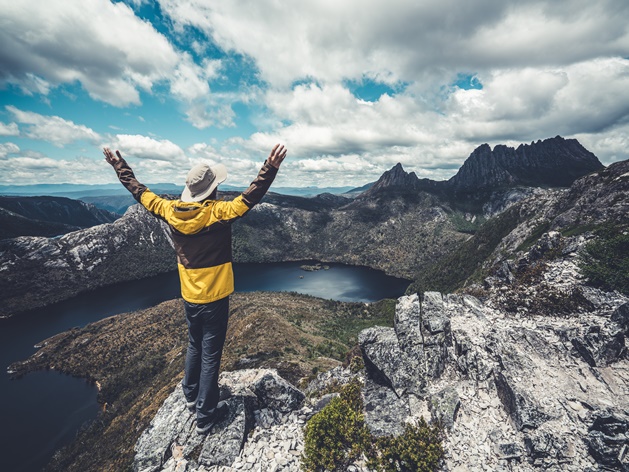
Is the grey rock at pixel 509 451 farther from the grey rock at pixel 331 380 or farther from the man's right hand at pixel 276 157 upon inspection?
the man's right hand at pixel 276 157

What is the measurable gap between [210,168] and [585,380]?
16.1 meters

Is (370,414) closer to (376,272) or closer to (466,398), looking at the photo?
(466,398)

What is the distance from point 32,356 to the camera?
232 ft

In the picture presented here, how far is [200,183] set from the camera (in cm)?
662

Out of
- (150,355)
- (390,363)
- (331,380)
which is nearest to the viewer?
(390,363)

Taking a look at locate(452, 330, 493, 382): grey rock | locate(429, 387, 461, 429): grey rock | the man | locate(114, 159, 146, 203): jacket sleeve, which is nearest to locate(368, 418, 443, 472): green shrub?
locate(429, 387, 461, 429): grey rock

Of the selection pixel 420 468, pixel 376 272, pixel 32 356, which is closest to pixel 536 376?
pixel 420 468

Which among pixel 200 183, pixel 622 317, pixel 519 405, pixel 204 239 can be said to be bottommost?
pixel 519 405

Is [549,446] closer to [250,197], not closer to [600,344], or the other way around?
[600,344]

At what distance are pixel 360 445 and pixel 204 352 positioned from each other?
602 centimetres

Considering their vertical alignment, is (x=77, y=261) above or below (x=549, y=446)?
below

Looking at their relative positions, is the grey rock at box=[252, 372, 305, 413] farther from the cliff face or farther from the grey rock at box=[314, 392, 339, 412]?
the cliff face

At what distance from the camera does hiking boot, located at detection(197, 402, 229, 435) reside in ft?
28.4

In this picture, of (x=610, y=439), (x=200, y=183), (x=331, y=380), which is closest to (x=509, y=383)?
(x=610, y=439)
